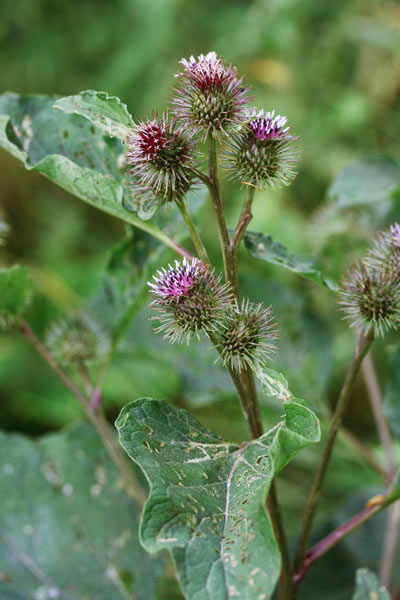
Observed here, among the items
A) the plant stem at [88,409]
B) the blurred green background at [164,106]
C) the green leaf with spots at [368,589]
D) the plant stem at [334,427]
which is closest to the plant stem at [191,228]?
A: the plant stem at [334,427]

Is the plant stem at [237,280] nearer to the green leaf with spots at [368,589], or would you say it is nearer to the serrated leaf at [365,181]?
the green leaf with spots at [368,589]

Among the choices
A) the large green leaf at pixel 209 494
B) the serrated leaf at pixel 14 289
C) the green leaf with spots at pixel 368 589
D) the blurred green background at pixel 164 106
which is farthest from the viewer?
the blurred green background at pixel 164 106

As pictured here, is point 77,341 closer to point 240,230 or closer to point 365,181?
point 240,230

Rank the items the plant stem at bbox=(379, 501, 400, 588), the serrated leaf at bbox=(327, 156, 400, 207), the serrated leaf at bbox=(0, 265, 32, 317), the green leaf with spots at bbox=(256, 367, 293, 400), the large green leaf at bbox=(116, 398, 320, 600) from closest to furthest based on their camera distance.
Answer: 1. the large green leaf at bbox=(116, 398, 320, 600)
2. the green leaf with spots at bbox=(256, 367, 293, 400)
3. the serrated leaf at bbox=(0, 265, 32, 317)
4. the plant stem at bbox=(379, 501, 400, 588)
5. the serrated leaf at bbox=(327, 156, 400, 207)

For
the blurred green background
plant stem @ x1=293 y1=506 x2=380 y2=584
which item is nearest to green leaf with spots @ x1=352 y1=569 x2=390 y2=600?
plant stem @ x1=293 y1=506 x2=380 y2=584

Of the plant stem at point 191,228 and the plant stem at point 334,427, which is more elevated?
the plant stem at point 191,228

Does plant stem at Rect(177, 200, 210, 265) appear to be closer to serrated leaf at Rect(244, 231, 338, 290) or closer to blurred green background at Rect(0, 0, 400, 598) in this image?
serrated leaf at Rect(244, 231, 338, 290)

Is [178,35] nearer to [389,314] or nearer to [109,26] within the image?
[109,26]

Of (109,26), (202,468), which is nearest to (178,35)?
(109,26)
